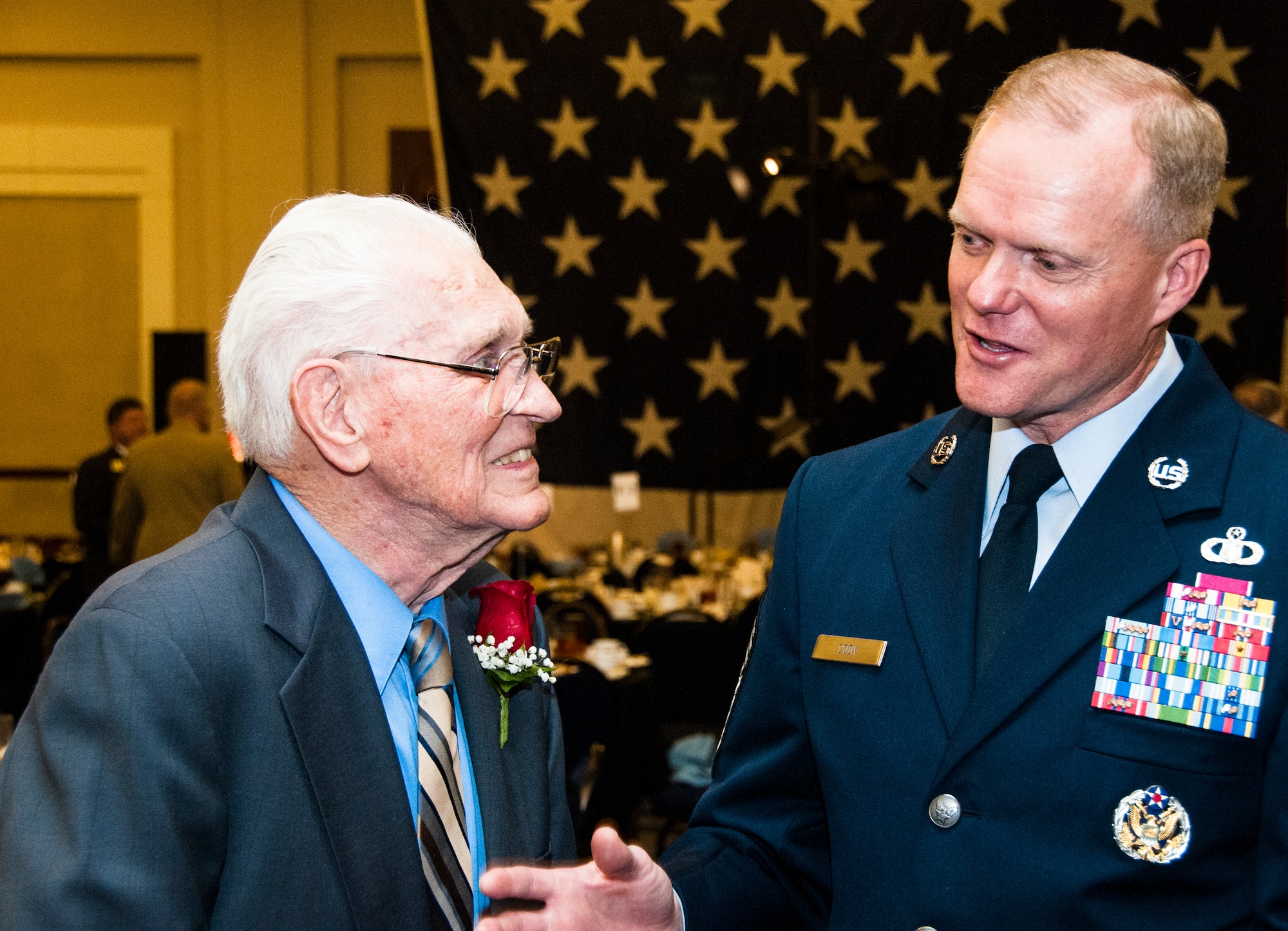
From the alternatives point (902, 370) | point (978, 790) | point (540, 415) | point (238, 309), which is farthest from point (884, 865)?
point (902, 370)

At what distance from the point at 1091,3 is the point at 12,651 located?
22.9 feet

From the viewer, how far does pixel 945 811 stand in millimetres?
1378

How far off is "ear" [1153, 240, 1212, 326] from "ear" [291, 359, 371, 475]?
0.95 metres

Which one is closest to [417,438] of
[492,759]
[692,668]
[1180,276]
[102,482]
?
[492,759]

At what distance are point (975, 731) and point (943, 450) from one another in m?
0.39

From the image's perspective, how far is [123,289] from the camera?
10242 millimetres

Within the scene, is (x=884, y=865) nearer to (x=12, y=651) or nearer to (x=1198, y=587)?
(x=1198, y=587)

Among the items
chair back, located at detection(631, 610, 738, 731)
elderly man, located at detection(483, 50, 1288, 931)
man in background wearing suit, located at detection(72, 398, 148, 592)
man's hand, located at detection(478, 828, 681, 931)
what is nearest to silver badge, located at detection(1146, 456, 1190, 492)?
elderly man, located at detection(483, 50, 1288, 931)

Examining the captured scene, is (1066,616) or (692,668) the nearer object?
(1066,616)

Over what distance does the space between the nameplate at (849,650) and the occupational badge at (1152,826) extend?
324mm

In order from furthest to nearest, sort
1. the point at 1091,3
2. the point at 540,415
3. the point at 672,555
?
the point at 672,555
the point at 1091,3
the point at 540,415

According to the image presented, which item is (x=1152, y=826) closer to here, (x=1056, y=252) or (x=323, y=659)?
(x=1056, y=252)

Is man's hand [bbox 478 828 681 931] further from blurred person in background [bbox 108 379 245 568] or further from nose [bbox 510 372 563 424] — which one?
blurred person in background [bbox 108 379 245 568]

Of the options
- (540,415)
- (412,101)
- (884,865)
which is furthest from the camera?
(412,101)
